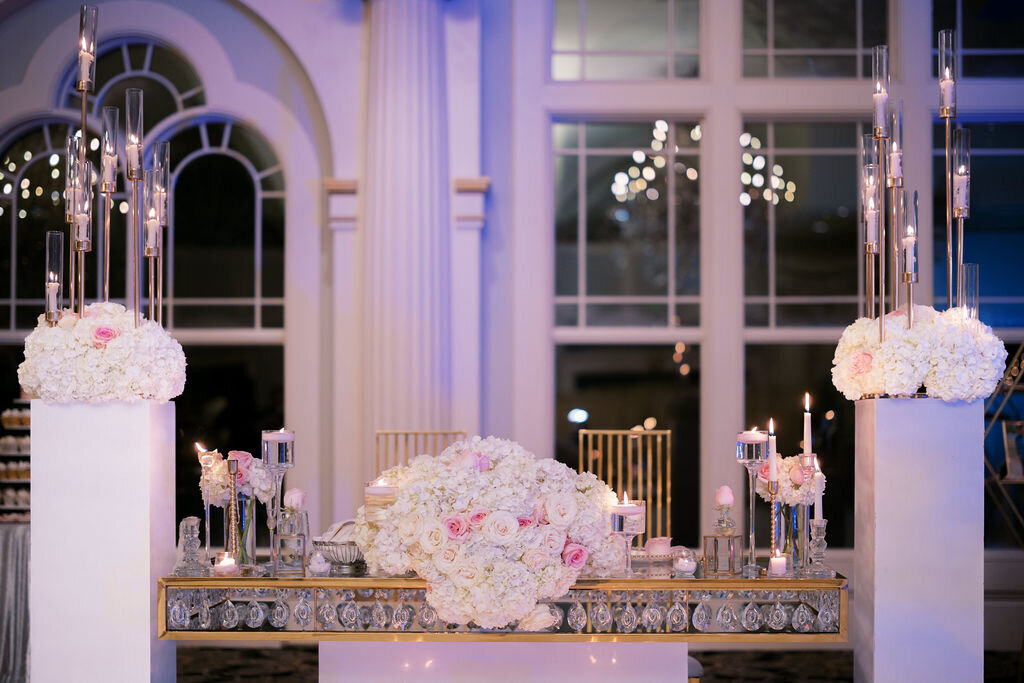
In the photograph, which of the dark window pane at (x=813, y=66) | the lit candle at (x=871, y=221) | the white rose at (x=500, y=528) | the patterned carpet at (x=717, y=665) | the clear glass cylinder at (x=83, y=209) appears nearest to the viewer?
the white rose at (x=500, y=528)

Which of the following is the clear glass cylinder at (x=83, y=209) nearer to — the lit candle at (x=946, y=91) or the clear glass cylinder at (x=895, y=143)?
the clear glass cylinder at (x=895, y=143)

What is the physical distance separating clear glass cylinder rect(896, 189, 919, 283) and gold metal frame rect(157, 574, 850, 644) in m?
1.00

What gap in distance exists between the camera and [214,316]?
5594 millimetres

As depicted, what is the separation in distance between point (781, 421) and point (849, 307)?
76 centimetres

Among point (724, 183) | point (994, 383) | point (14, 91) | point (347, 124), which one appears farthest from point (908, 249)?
point (14, 91)

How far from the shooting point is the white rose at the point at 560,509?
8.97 feet

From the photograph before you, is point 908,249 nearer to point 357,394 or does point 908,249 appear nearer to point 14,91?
point 357,394

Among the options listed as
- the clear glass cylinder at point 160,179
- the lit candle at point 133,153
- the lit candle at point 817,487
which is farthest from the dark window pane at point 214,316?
the lit candle at point 817,487

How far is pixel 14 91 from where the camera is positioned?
5.48 meters

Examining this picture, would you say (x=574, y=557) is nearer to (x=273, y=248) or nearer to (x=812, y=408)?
(x=812, y=408)

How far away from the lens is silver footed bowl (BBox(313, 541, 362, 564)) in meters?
3.06

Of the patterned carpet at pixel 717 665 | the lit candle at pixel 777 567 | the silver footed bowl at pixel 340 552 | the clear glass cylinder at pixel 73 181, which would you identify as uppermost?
the clear glass cylinder at pixel 73 181

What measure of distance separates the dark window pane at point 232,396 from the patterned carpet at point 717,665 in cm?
93

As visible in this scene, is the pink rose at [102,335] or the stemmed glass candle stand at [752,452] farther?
the stemmed glass candle stand at [752,452]
